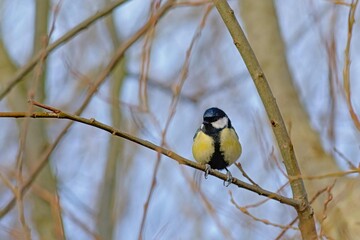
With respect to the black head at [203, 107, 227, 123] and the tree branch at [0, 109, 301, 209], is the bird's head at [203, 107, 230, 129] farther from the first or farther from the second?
the tree branch at [0, 109, 301, 209]

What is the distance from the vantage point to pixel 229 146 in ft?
9.46

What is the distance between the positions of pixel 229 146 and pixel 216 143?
60mm

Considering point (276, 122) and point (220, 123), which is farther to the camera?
point (220, 123)

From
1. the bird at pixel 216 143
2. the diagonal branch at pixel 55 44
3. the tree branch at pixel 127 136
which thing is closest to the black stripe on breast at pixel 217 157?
the bird at pixel 216 143

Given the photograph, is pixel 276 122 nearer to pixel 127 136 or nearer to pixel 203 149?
pixel 127 136

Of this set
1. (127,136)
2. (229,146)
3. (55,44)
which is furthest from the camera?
(55,44)

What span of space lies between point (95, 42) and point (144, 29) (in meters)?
3.84

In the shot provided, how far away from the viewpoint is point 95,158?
23.8ft

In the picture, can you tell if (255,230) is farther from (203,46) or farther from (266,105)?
(203,46)

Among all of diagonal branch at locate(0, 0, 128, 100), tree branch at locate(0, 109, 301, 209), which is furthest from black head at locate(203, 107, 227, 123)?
diagonal branch at locate(0, 0, 128, 100)

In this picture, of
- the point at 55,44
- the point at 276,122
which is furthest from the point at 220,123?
the point at 55,44

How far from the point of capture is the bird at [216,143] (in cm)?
289

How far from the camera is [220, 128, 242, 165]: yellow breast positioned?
9.46 feet

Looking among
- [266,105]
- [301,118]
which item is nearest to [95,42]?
[301,118]
